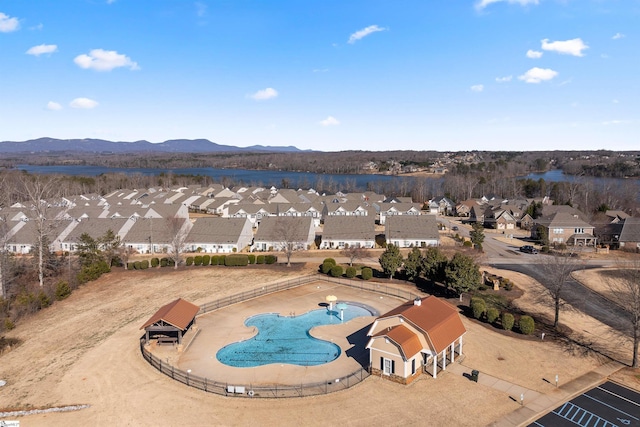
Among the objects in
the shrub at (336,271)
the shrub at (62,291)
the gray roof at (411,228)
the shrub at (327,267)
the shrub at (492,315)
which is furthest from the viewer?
the gray roof at (411,228)

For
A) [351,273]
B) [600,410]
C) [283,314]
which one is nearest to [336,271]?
[351,273]

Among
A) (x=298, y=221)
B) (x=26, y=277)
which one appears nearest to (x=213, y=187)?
(x=298, y=221)

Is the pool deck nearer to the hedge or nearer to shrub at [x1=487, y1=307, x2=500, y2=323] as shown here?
shrub at [x1=487, y1=307, x2=500, y2=323]

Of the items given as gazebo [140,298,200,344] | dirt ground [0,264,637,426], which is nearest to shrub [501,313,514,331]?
dirt ground [0,264,637,426]

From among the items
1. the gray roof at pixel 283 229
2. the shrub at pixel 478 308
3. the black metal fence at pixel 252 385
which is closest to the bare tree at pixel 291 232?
the gray roof at pixel 283 229

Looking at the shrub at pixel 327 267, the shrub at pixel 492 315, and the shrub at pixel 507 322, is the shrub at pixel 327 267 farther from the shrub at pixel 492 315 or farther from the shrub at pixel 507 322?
the shrub at pixel 507 322

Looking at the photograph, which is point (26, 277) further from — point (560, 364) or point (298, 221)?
point (560, 364)
